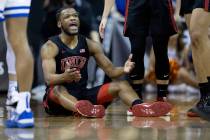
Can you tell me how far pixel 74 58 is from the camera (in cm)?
554

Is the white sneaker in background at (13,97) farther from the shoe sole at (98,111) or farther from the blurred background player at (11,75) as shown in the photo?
the shoe sole at (98,111)

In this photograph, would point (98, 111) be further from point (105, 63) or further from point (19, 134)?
point (19, 134)

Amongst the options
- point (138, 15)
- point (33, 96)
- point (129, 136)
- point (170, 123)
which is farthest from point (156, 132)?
point (33, 96)

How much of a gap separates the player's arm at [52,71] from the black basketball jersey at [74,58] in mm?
57

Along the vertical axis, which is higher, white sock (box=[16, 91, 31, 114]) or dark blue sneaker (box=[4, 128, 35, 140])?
white sock (box=[16, 91, 31, 114])

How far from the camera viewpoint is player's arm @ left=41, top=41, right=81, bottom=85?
5.15 meters

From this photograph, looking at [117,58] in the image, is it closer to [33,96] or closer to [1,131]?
[33,96]

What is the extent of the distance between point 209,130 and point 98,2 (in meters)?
4.89

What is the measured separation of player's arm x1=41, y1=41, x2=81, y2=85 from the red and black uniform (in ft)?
0.18

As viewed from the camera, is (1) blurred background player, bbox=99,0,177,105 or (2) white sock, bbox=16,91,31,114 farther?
(1) blurred background player, bbox=99,0,177,105

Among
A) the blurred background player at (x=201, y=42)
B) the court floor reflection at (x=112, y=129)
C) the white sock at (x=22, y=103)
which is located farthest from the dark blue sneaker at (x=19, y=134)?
the blurred background player at (x=201, y=42)

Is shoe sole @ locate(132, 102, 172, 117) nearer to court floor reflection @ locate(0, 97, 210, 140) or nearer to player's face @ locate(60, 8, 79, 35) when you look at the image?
court floor reflection @ locate(0, 97, 210, 140)

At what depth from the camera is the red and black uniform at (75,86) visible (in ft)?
17.9

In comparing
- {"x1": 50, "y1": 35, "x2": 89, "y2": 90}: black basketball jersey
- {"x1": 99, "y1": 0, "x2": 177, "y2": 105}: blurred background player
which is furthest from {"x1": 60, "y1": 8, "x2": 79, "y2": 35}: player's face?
{"x1": 99, "y1": 0, "x2": 177, "y2": 105}: blurred background player
